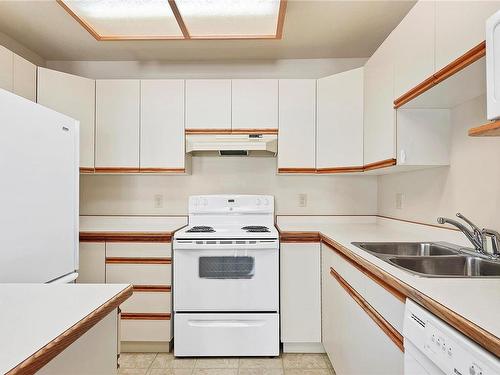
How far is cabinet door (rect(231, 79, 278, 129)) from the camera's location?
2.62 meters

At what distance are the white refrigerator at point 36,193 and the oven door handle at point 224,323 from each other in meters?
0.90

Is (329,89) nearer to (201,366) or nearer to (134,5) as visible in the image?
(134,5)

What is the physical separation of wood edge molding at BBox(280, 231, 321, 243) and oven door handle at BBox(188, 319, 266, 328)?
23.4 inches

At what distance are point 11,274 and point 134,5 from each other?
151cm

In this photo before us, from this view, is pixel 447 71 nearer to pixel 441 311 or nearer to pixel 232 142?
pixel 441 311

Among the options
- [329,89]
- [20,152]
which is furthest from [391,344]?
[329,89]

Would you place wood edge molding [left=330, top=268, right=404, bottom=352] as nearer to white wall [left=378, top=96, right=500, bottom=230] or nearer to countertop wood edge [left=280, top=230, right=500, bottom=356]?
countertop wood edge [left=280, top=230, right=500, bottom=356]

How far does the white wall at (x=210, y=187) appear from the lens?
291 centimetres

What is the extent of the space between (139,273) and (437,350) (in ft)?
6.50

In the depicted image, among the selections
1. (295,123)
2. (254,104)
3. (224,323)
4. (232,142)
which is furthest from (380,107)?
(224,323)

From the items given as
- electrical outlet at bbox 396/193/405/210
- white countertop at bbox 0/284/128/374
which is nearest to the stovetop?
electrical outlet at bbox 396/193/405/210

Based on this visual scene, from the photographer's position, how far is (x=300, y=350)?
7.72 feet

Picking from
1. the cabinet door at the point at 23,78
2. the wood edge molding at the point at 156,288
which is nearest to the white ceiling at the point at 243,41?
the cabinet door at the point at 23,78

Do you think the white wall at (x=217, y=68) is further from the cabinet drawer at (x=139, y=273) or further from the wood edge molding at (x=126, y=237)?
the cabinet drawer at (x=139, y=273)
